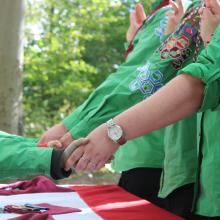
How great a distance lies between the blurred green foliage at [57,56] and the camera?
7734 mm

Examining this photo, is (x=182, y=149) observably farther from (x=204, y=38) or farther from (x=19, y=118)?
(x=19, y=118)

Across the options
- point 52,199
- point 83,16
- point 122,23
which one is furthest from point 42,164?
point 122,23

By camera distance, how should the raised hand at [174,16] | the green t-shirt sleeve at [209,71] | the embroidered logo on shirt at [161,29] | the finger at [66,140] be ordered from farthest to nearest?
the embroidered logo on shirt at [161,29] < the raised hand at [174,16] < the finger at [66,140] < the green t-shirt sleeve at [209,71]

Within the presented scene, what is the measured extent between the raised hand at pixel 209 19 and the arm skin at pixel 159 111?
227 millimetres

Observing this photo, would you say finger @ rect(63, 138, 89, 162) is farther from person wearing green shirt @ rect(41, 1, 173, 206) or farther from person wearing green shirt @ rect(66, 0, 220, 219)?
person wearing green shirt @ rect(41, 1, 173, 206)

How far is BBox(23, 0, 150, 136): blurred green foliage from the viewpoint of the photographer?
7734mm

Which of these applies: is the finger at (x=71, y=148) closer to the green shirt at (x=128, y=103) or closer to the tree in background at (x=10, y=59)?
the green shirt at (x=128, y=103)

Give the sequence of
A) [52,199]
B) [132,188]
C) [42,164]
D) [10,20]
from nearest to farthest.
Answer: [42,164] < [52,199] < [132,188] < [10,20]

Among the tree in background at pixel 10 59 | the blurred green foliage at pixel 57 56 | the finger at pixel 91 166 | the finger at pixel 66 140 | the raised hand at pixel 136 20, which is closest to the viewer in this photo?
the finger at pixel 91 166

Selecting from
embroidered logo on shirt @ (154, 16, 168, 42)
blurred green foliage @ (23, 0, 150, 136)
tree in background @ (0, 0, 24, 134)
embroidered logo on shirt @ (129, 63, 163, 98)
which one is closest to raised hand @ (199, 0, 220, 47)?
embroidered logo on shirt @ (129, 63, 163, 98)

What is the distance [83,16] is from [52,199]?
22.1ft

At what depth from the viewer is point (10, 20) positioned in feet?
13.3

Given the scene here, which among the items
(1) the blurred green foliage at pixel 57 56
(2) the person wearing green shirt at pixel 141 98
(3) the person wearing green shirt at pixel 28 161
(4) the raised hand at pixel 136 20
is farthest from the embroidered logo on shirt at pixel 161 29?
(1) the blurred green foliage at pixel 57 56

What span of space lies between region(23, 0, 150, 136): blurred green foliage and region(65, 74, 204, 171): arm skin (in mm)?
6301
